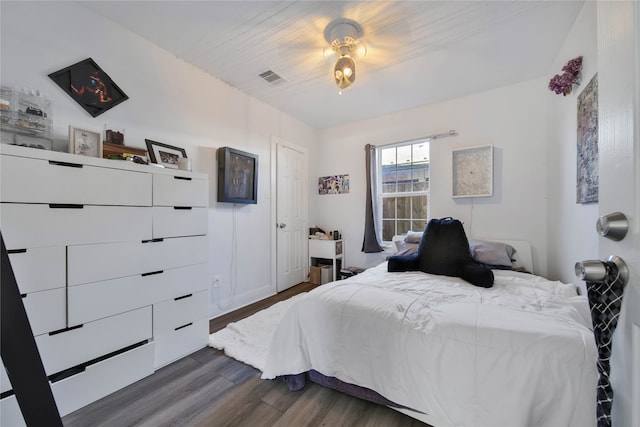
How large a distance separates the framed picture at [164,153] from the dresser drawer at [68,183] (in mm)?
486

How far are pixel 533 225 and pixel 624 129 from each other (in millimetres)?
2845

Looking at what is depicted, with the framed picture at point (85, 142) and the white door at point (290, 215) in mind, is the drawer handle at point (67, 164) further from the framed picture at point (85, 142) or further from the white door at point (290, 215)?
the white door at point (290, 215)

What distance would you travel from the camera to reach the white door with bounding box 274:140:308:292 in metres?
3.48

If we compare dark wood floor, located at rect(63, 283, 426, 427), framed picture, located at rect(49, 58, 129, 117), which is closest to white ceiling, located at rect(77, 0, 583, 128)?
framed picture, located at rect(49, 58, 129, 117)

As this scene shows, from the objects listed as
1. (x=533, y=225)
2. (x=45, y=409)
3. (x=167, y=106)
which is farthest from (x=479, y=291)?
(x=167, y=106)

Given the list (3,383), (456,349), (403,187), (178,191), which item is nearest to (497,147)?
(403,187)

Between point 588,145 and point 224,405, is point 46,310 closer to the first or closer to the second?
point 224,405

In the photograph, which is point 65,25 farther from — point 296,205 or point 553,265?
point 553,265

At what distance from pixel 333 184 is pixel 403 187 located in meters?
1.16

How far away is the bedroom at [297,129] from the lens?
1659 millimetres

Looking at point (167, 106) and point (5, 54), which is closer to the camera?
point (5, 54)

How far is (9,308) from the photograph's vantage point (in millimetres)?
665

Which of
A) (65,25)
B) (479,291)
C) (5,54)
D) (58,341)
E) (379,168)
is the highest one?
(65,25)

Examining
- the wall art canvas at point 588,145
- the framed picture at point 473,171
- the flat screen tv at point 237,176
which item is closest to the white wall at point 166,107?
the flat screen tv at point 237,176
